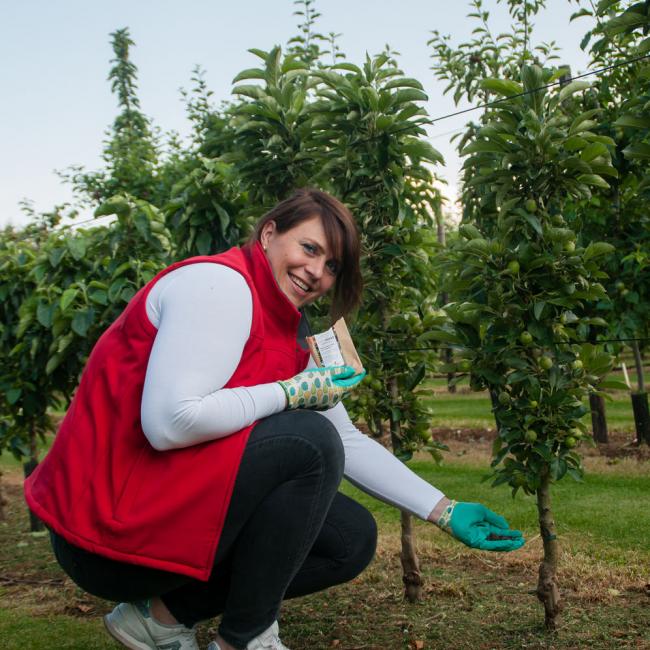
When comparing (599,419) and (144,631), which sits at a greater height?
(144,631)

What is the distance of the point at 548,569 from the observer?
3.05 metres

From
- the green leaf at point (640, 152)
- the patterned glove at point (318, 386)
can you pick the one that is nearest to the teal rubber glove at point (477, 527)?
the patterned glove at point (318, 386)

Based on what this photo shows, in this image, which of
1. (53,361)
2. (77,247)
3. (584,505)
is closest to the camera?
(53,361)

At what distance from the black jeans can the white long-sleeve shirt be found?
0.34ft

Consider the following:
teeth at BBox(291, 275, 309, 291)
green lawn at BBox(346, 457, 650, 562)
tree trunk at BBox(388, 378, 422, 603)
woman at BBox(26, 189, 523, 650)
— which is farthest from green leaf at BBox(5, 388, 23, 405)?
teeth at BBox(291, 275, 309, 291)

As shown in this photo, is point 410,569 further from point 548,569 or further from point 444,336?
point 444,336

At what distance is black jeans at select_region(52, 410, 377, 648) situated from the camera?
220cm

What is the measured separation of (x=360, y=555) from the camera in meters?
2.61

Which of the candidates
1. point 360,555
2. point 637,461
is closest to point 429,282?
point 360,555

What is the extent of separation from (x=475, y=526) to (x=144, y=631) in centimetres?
101

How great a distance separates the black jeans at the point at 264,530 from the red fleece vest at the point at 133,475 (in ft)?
0.23

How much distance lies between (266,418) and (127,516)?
44cm

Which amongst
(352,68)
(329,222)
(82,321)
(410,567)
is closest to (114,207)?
(82,321)

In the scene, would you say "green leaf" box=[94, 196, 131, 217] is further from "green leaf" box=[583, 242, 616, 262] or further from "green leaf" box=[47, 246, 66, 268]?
"green leaf" box=[583, 242, 616, 262]
